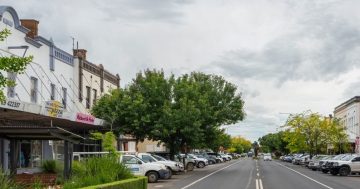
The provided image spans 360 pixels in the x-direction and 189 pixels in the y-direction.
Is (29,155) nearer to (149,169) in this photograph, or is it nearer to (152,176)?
(149,169)

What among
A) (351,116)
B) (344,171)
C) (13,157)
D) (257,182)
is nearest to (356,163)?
(344,171)

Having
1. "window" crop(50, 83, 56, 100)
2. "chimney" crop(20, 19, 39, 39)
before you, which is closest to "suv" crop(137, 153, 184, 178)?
"window" crop(50, 83, 56, 100)

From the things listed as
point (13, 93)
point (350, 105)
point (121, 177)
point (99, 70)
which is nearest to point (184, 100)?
point (99, 70)

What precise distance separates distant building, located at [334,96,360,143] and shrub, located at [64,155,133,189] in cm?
6440

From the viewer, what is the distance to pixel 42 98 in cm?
3575

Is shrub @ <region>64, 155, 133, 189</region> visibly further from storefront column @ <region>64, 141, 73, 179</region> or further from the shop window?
the shop window

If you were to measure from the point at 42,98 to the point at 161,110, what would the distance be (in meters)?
11.0

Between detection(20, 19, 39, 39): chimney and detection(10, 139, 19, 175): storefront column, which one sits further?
detection(20, 19, 39, 39): chimney

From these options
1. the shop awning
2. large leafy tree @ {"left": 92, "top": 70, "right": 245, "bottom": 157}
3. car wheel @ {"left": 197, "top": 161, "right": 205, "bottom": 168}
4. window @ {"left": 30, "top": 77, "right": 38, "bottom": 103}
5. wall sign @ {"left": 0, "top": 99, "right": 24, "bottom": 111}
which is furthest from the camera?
car wheel @ {"left": 197, "top": 161, "right": 205, "bottom": 168}

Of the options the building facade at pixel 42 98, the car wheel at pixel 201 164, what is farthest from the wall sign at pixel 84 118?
the car wheel at pixel 201 164

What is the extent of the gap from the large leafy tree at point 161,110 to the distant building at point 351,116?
34.8 meters

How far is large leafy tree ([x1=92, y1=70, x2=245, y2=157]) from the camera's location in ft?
143

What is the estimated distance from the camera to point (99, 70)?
48.9 meters

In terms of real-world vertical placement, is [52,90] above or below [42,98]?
above
